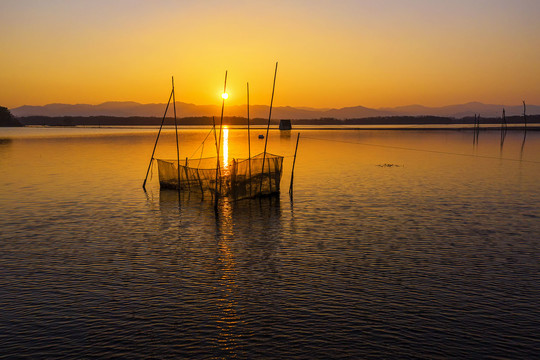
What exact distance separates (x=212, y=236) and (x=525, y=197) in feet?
70.4

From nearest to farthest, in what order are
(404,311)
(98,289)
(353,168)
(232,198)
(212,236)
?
(404,311) → (98,289) → (212,236) → (232,198) → (353,168)

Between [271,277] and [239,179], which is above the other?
[239,179]

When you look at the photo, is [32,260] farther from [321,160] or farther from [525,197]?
[321,160]

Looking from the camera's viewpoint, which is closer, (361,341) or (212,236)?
(361,341)

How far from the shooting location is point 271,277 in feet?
53.4

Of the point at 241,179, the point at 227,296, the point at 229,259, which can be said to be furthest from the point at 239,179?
the point at 227,296

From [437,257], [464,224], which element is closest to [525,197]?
[464,224]

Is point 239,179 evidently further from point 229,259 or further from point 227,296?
point 227,296

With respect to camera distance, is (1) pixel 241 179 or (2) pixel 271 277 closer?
(2) pixel 271 277

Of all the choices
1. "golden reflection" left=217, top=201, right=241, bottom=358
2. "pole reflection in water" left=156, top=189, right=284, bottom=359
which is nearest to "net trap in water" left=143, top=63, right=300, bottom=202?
"pole reflection in water" left=156, top=189, right=284, bottom=359

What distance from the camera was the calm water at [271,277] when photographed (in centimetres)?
1155

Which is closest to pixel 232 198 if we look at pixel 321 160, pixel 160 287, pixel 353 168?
pixel 160 287

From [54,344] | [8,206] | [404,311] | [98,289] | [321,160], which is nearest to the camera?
[54,344]

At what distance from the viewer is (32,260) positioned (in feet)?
60.1
